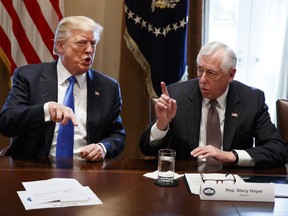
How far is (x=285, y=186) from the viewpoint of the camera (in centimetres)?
178

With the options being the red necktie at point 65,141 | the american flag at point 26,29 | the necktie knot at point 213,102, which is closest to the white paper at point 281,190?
the necktie knot at point 213,102

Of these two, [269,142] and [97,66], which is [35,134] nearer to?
[269,142]

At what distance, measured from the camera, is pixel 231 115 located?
241cm

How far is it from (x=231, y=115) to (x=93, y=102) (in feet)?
2.59

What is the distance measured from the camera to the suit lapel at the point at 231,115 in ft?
7.78

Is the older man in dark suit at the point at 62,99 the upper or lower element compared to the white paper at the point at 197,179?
upper

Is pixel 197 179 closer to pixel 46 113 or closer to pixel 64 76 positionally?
pixel 46 113

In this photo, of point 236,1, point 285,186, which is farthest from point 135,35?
point 285,186

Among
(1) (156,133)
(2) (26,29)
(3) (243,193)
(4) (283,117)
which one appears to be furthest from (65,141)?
(2) (26,29)

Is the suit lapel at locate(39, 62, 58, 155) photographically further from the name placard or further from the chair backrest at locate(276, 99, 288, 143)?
the chair backrest at locate(276, 99, 288, 143)

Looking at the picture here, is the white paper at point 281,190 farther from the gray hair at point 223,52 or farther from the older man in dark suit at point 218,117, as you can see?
the gray hair at point 223,52

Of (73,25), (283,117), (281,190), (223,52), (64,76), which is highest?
(73,25)

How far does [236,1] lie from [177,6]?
0.63m

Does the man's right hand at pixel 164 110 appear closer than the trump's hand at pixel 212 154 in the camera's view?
No
